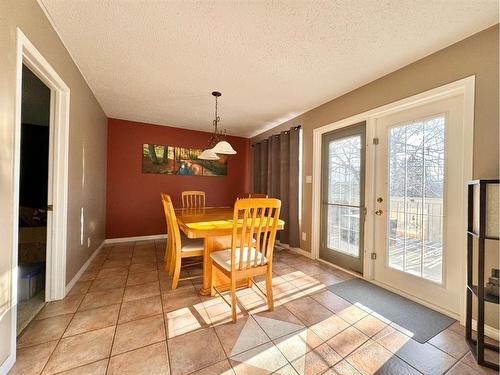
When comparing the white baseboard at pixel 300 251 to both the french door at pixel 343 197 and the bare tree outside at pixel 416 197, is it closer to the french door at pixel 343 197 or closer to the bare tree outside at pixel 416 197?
the french door at pixel 343 197

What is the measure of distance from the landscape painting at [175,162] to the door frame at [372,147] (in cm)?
246

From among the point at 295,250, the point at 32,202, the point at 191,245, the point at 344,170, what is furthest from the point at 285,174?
the point at 32,202

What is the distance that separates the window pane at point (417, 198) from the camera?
1.95m

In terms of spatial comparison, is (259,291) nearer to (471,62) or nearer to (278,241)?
(278,241)

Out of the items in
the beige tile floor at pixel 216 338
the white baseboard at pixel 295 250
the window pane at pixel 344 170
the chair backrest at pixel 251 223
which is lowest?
the beige tile floor at pixel 216 338

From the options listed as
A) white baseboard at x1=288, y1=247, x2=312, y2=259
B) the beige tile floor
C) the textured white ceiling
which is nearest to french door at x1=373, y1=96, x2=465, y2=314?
the beige tile floor

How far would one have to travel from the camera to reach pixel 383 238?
239 cm

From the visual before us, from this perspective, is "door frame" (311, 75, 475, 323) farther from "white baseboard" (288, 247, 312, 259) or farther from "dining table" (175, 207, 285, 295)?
"dining table" (175, 207, 285, 295)

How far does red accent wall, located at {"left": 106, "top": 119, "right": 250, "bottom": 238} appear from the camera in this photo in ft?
13.0

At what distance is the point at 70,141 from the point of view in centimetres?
210

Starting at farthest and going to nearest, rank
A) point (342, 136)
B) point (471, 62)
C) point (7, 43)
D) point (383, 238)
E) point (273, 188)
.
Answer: point (273, 188), point (342, 136), point (383, 238), point (471, 62), point (7, 43)

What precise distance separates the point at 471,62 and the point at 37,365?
12.1 ft

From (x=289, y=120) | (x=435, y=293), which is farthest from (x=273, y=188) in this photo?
(x=435, y=293)

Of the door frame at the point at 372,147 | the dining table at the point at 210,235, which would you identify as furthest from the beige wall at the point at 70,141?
the door frame at the point at 372,147
